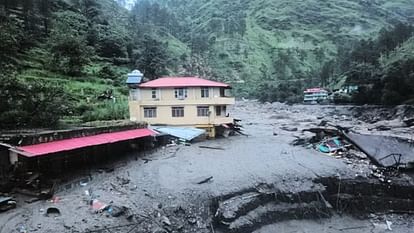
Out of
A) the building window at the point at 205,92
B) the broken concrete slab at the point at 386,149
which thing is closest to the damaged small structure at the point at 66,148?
the building window at the point at 205,92

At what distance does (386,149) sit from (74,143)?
79.9ft

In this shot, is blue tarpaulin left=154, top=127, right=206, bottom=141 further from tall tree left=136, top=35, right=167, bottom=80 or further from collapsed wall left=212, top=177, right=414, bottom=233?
tall tree left=136, top=35, right=167, bottom=80

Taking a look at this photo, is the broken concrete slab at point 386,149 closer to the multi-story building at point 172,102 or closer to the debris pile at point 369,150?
the debris pile at point 369,150

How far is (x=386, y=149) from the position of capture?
1103 inches

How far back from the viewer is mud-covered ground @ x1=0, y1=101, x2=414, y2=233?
16.0 meters

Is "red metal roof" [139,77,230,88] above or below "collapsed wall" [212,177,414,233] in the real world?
above

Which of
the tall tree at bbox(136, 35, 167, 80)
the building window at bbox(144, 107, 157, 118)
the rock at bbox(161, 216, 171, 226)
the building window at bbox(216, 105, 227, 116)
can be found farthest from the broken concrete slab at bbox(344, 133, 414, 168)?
the tall tree at bbox(136, 35, 167, 80)

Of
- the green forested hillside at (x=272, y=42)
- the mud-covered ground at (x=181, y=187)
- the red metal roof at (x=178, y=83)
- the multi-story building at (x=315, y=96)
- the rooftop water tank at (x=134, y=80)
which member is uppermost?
the green forested hillside at (x=272, y=42)

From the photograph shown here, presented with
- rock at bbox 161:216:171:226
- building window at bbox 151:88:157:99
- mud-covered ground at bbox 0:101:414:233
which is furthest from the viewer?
building window at bbox 151:88:157:99

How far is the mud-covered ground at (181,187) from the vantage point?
1600cm

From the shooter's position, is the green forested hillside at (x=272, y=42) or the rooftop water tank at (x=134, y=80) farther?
the green forested hillside at (x=272, y=42)

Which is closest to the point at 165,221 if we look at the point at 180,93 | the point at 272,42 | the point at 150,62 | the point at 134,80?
the point at 180,93

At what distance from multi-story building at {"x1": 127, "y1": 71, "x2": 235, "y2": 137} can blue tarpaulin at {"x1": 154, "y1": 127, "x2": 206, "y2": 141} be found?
1460mm

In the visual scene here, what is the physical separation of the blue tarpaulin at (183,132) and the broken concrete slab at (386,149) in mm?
15019
